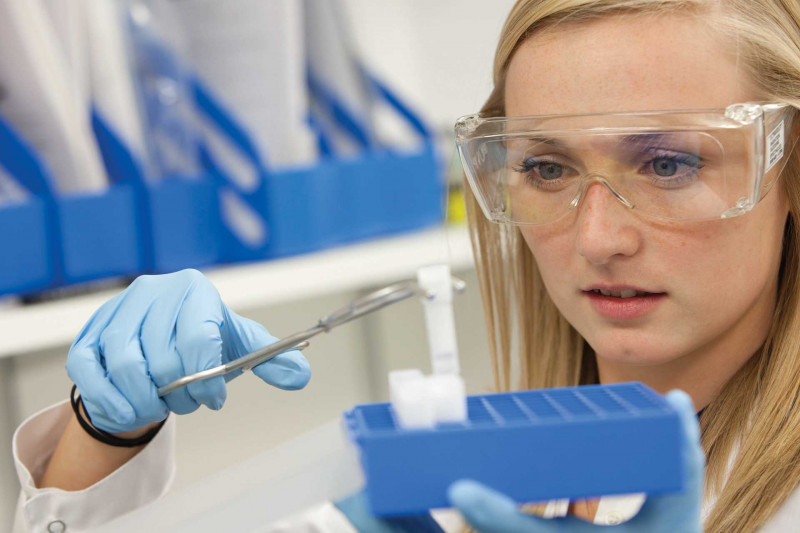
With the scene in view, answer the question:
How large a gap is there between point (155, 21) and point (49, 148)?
287 millimetres

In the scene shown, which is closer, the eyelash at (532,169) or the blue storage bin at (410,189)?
the eyelash at (532,169)

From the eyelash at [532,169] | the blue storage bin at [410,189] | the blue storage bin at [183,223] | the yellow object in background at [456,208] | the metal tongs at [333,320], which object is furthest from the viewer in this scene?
the yellow object in background at [456,208]

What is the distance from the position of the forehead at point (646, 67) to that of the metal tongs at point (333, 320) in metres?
0.27

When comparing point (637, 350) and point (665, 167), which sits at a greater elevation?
point (665, 167)

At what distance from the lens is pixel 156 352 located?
0.82 metres

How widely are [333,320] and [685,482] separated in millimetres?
288

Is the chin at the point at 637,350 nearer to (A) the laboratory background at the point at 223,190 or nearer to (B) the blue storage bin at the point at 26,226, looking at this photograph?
(A) the laboratory background at the point at 223,190

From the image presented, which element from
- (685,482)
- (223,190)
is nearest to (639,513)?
(685,482)

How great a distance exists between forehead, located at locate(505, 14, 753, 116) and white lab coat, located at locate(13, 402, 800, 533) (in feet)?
1.30

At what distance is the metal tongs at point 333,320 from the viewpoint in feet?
2.16

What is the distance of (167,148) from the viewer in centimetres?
143

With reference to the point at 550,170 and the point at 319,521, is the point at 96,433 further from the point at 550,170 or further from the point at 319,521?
the point at 550,170

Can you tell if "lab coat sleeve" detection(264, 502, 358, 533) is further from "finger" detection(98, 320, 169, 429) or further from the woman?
"finger" detection(98, 320, 169, 429)

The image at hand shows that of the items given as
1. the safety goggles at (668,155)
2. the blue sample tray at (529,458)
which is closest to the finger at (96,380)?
the blue sample tray at (529,458)
